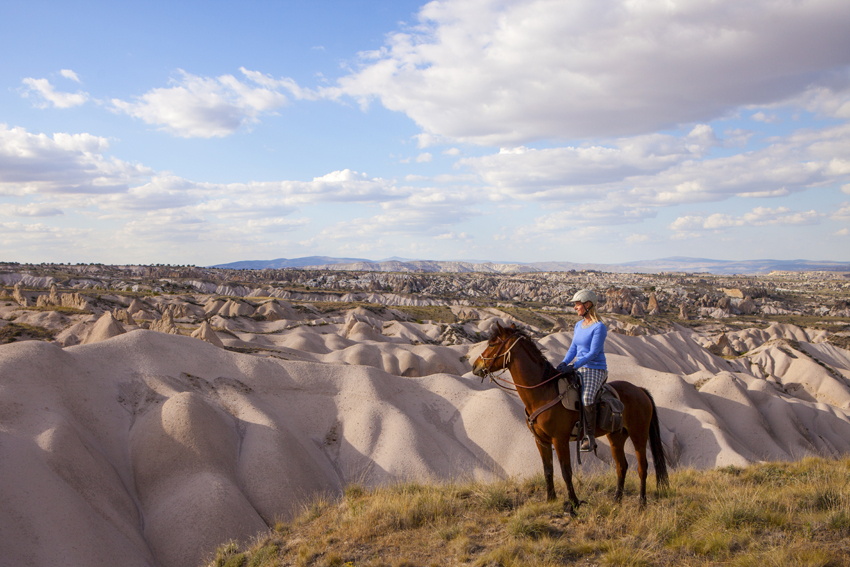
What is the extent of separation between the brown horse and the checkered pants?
349 mm

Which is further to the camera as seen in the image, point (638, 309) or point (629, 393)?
point (638, 309)

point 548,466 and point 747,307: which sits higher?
point 548,466

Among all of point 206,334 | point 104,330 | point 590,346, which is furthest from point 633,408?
point 206,334

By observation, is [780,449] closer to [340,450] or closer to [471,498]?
[340,450]

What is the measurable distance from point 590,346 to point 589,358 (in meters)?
0.22

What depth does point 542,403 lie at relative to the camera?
26.8ft

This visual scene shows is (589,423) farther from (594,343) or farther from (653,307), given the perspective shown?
(653,307)

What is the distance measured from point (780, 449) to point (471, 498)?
3639 centimetres

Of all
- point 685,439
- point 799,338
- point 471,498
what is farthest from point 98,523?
point 799,338

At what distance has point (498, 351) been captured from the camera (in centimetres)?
833

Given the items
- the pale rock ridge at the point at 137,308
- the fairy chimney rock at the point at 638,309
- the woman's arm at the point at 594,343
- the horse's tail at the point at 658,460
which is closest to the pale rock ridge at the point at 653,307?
the fairy chimney rock at the point at 638,309

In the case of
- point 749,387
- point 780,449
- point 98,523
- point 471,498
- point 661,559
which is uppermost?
point 661,559

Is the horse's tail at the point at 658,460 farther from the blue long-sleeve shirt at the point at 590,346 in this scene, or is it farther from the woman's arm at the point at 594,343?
the woman's arm at the point at 594,343

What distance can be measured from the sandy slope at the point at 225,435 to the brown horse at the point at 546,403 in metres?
1.37
